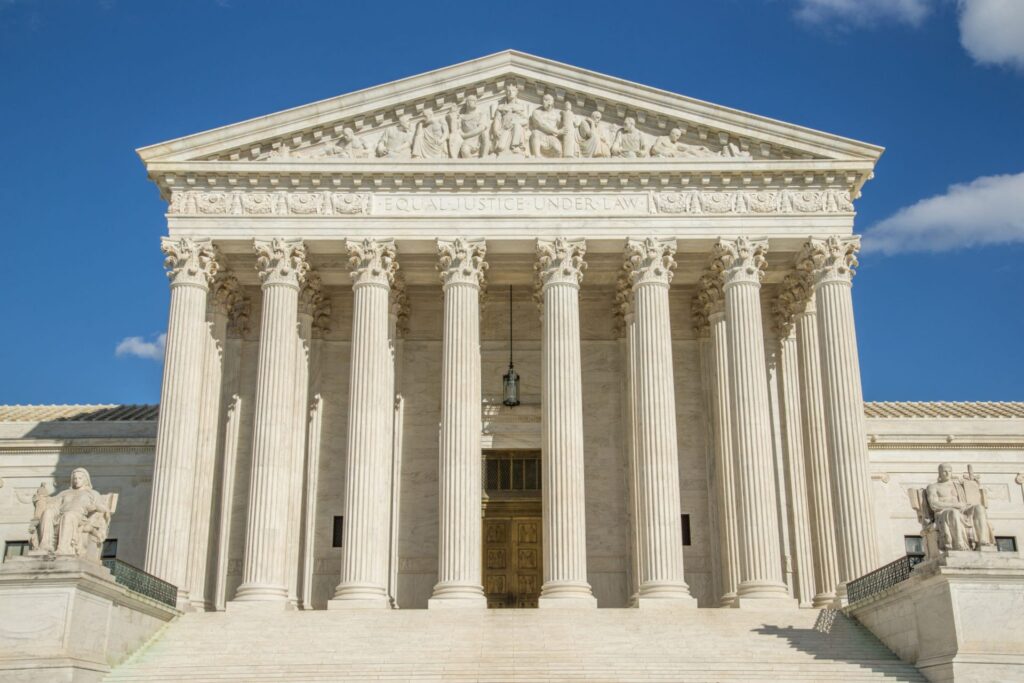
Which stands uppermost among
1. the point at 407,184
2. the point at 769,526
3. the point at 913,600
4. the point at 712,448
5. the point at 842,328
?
the point at 407,184

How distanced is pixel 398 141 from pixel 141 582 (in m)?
14.7

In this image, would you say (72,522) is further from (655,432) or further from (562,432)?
(655,432)

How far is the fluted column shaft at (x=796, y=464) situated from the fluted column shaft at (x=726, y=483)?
7.58ft

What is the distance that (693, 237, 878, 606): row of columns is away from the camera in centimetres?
3131

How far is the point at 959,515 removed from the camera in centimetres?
2406

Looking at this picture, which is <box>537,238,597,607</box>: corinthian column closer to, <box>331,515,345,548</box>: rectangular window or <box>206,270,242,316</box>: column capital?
<box>331,515,345,548</box>: rectangular window

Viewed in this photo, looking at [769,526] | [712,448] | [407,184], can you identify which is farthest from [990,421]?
[407,184]

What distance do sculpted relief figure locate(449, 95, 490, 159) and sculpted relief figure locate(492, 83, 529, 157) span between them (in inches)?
14.2

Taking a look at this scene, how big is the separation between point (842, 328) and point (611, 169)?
8116 millimetres

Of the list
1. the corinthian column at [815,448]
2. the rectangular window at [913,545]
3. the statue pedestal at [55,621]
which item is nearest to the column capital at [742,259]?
the corinthian column at [815,448]

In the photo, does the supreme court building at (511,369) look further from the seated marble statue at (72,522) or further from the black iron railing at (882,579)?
the seated marble statue at (72,522)

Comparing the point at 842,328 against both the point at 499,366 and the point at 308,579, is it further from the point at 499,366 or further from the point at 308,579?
the point at 308,579

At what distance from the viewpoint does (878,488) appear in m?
39.1

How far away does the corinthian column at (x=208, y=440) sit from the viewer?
32.8 metres
